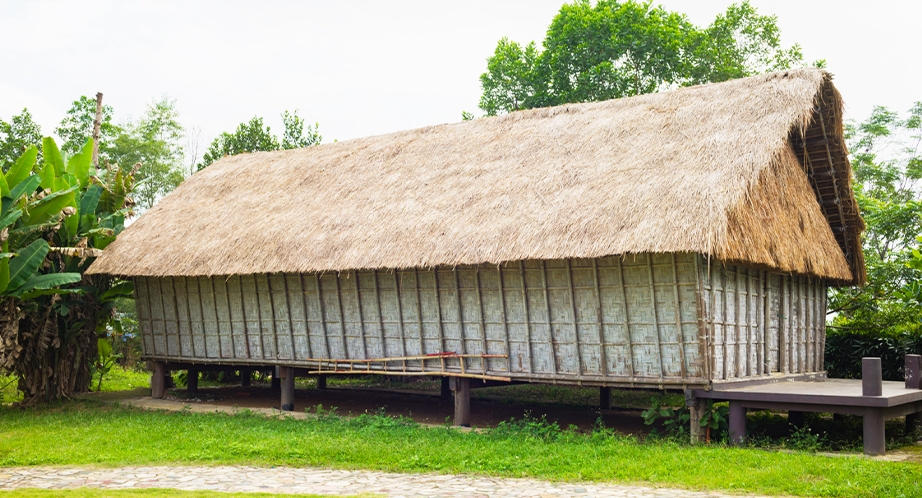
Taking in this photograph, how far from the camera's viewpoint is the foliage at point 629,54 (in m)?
23.0

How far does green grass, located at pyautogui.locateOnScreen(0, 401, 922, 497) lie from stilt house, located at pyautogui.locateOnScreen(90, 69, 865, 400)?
1.19 metres

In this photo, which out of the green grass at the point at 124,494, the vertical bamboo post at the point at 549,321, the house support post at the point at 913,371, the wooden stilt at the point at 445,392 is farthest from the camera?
the wooden stilt at the point at 445,392

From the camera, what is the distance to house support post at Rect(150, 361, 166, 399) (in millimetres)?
14640

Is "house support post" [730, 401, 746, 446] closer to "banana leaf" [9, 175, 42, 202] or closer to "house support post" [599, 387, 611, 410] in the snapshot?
"house support post" [599, 387, 611, 410]

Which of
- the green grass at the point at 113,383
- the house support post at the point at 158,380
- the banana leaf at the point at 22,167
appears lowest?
the green grass at the point at 113,383

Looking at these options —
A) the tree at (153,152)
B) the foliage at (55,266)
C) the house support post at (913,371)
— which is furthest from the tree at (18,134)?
the house support post at (913,371)

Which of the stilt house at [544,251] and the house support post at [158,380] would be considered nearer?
the stilt house at [544,251]

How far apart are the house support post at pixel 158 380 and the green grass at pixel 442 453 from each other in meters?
2.93

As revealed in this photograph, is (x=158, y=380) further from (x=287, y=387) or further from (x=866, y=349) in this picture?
(x=866, y=349)

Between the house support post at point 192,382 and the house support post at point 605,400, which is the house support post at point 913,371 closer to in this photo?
the house support post at point 605,400

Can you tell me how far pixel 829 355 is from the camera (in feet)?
45.4

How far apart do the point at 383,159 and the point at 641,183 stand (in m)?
5.26

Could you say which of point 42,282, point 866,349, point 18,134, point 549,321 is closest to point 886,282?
point 866,349

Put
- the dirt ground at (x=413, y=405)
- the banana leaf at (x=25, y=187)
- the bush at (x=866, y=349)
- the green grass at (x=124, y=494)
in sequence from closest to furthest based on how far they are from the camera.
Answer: the green grass at (x=124, y=494)
the banana leaf at (x=25, y=187)
the dirt ground at (x=413, y=405)
the bush at (x=866, y=349)
